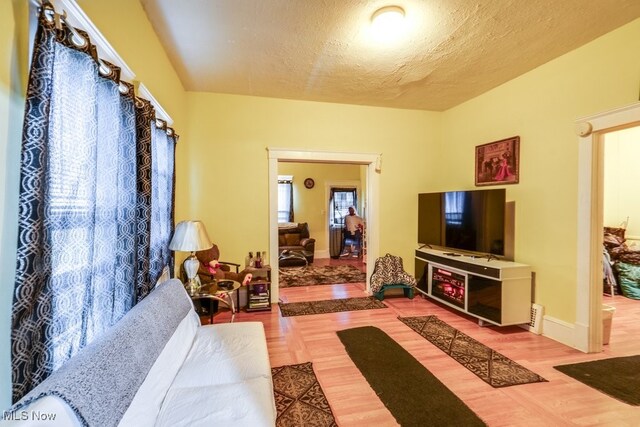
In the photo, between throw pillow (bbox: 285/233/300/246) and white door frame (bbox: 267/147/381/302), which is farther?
throw pillow (bbox: 285/233/300/246)

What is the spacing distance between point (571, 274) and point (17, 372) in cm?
397

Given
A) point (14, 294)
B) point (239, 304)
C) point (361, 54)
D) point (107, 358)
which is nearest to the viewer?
point (14, 294)

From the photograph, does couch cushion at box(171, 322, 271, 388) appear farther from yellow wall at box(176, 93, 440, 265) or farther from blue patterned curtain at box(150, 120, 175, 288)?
yellow wall at box(176, 93, 440, 265)

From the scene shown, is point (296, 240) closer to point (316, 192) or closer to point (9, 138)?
point (316, 192)

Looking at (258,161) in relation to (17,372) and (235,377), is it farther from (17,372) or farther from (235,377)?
(17,372)

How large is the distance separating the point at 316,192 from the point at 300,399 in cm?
638

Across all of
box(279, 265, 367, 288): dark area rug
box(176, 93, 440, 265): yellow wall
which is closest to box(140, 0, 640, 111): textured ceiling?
box(176, 93, 440, 265): yellow wall

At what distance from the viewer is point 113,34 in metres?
1.66

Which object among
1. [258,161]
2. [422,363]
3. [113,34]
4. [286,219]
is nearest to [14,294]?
[113,34]

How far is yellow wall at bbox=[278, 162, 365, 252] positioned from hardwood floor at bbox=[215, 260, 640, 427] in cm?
394

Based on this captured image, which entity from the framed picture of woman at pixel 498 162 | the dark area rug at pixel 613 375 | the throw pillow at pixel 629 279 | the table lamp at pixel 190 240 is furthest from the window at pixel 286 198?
the throw pillow at pixel 629 279

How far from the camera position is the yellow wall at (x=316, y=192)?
802 cm

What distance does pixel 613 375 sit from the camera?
2.31 metres

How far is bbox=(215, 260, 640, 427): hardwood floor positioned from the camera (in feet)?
6.18
